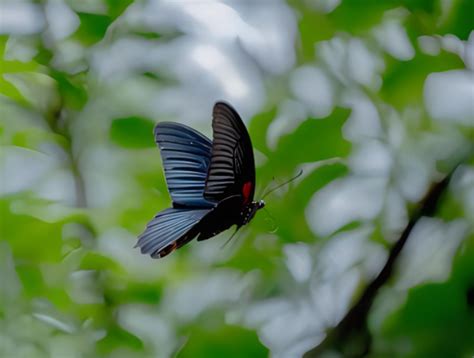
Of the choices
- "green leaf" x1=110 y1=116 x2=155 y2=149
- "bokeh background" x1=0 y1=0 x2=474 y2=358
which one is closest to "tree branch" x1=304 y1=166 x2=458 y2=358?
"bokeh background" x1=0 y1=0 x2=474 y2=358

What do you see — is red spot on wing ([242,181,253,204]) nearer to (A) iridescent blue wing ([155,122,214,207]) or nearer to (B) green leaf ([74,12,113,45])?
(A) iridescent blue wing ([155,122,214,207])

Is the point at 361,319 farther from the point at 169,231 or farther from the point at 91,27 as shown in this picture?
the point at 91,27

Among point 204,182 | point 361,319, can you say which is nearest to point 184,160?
point 204,182

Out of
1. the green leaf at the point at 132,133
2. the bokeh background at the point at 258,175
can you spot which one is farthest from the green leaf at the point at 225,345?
the green leaf at the point at 132,133

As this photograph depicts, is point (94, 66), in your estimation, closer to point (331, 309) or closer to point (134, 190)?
point (134, 190)

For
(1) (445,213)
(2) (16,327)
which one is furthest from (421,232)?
(2) (16,327)

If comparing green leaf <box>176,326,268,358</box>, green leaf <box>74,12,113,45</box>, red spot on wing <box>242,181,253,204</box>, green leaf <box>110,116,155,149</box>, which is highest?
green leaf <box>74,12,113,45</box>

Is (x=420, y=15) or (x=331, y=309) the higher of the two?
(x=420, y=15)
